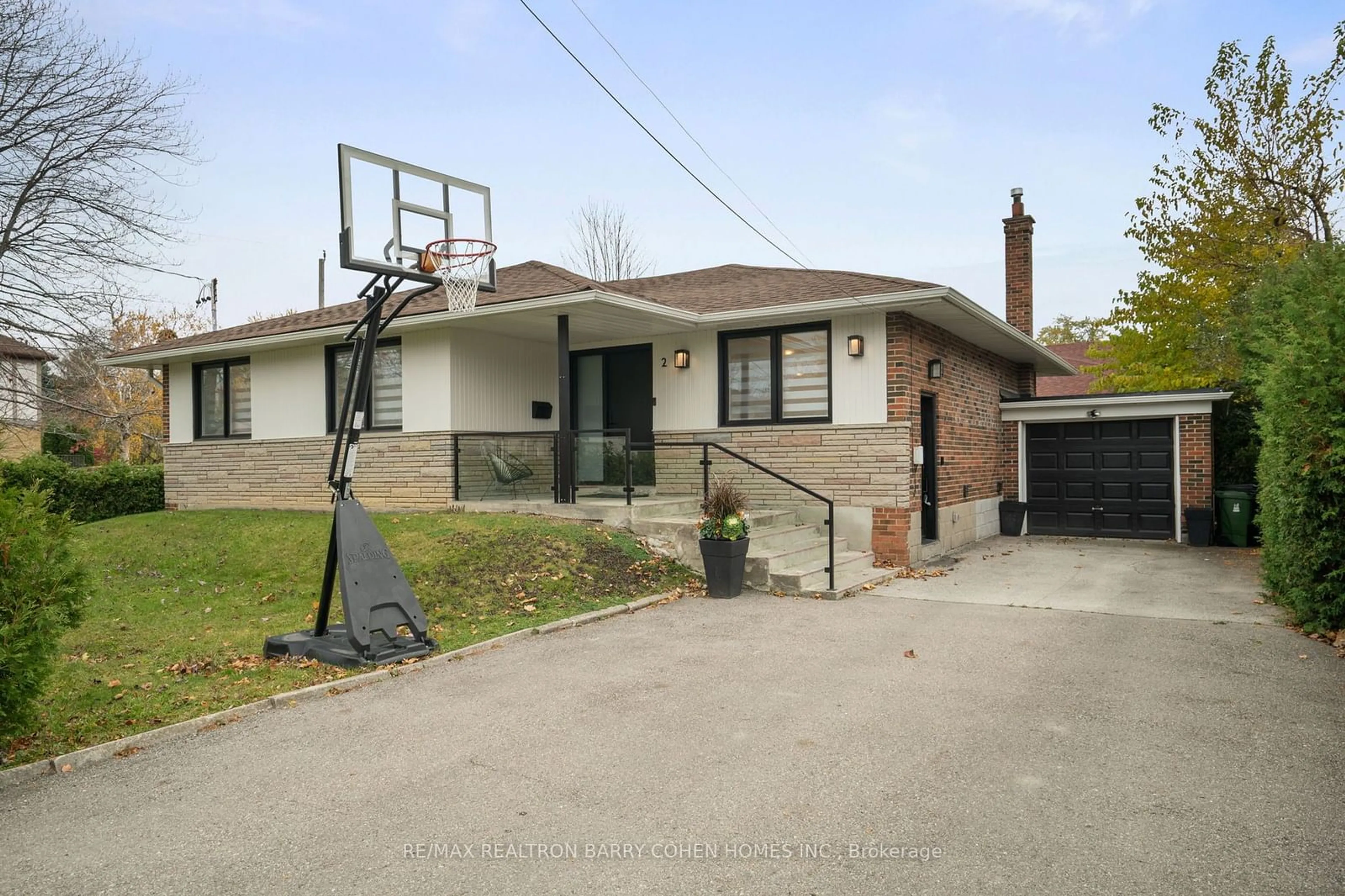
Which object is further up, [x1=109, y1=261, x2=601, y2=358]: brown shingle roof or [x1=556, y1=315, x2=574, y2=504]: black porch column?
[x1=109, y1=261, x2=601, y2=358]: brown shingle roof

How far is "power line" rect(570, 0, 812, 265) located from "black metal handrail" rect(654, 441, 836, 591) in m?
3.27

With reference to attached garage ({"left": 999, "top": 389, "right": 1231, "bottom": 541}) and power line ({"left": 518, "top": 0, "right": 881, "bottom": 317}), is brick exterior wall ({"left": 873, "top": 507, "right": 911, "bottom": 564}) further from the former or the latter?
attached garage ({"left": 999, "top": 389, "right": 1231, "bottom": 541})

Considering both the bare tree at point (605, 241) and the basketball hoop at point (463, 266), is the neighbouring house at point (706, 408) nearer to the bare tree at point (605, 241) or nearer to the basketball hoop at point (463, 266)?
the basketball hoop at point (463, 266)

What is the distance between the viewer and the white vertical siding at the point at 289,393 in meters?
13.4

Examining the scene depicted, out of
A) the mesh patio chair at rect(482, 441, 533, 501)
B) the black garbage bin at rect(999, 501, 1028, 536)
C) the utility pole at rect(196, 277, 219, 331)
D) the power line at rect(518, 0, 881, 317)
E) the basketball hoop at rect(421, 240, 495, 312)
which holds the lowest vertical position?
the black garbage bin at rect(999, 501, 1028, 536)

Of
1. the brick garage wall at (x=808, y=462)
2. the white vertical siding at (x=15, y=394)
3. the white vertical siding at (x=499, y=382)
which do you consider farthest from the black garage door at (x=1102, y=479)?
the white vertical siding at (x=15, y=394)

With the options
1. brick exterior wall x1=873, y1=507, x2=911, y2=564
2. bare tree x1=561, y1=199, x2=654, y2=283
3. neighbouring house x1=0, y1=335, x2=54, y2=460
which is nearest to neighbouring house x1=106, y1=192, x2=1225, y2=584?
brick exterior wall x1=873, y1=507, x2=911, y2=564

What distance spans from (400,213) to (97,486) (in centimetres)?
1366

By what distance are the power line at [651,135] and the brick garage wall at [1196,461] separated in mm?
7235

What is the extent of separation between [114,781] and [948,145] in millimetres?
13367

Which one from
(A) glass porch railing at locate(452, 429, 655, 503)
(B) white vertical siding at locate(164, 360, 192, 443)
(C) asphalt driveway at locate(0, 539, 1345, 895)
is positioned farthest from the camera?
(B) white vertical siding at locate(164, 360, 192, 443)

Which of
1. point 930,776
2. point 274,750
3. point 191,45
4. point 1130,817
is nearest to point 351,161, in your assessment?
point 274,750

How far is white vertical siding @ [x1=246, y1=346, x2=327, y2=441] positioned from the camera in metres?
13.4

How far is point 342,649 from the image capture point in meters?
6.10
